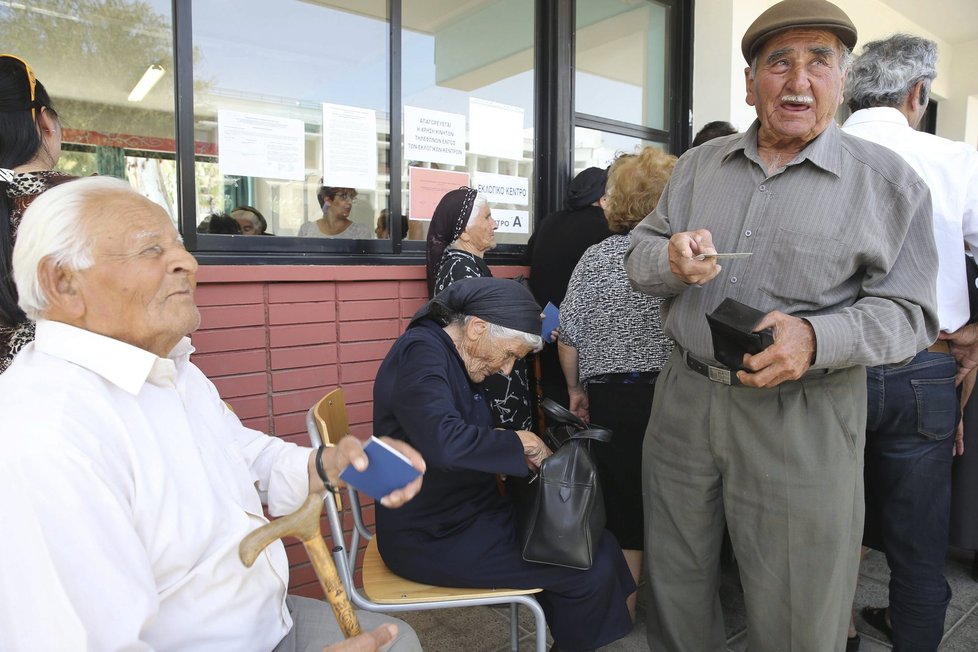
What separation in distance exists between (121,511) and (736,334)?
49.3 inches

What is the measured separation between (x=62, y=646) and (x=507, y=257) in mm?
2952

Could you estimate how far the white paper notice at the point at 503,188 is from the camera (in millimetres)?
3594

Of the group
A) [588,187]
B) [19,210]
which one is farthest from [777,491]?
[19,210]

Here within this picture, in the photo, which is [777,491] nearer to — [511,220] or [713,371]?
[713,371]

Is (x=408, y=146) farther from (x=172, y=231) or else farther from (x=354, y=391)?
(x=172, y=231)

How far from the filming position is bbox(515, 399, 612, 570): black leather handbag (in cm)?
173

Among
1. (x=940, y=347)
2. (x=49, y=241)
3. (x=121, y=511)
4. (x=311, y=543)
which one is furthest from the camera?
(x=940, y=347)

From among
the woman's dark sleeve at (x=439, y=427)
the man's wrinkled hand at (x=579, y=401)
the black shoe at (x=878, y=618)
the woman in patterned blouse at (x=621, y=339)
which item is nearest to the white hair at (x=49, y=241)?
the woman's dark sleeve at (x=439, y=427)

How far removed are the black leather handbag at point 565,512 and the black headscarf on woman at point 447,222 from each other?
1.44m

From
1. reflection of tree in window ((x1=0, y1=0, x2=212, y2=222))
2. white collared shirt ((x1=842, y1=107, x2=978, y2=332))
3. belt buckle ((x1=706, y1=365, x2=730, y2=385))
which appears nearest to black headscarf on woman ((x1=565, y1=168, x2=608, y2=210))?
white collared shirt ((x1=842, y1=107, x2=978, y2=332))

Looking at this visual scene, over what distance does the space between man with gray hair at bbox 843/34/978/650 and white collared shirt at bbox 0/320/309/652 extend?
1874 millimetres

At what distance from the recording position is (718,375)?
1715 millimetres


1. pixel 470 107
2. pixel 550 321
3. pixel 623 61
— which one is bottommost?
pixel 550 321

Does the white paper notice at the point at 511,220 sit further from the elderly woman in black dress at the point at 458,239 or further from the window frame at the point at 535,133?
the elderly woman in black dress at the point at 458,239
